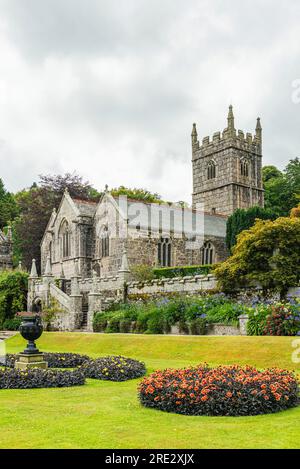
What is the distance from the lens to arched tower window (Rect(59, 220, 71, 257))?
4563 cm

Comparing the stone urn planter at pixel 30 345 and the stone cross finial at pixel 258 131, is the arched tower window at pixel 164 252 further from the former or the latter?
the stone urn planter at pixel 30 345

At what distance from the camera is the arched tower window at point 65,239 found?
4563 cm

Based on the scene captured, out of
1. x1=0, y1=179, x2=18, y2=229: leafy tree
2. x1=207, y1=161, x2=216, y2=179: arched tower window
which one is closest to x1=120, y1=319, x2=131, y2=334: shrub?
x1=207, y1=161, x2=216, y2=179: arched tower window

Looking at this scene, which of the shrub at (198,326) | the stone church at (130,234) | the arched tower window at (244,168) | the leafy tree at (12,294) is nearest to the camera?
the shrub at (198,326)

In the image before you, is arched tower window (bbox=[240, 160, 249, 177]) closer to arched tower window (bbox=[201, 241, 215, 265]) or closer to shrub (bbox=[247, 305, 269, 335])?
arched tower window (bbox=[201, 241, 215, 265])

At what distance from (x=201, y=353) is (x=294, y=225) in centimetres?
997

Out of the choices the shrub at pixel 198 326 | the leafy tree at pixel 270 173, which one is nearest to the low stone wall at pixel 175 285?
the shrub at pixel 198 326

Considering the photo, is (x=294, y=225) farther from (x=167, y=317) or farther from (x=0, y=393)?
(x=0, y=393)

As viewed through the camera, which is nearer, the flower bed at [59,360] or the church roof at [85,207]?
the flower bed at [59,360]

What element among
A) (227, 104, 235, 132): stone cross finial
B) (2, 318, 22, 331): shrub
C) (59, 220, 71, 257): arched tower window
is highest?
(227, 104, 235, 132): stone cross finial

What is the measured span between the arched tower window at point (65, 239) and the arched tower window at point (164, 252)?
8642 mm

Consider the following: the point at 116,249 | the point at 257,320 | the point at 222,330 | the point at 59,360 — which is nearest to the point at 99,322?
the point at 222,330

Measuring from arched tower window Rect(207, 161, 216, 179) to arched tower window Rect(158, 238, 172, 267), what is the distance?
18.9m
